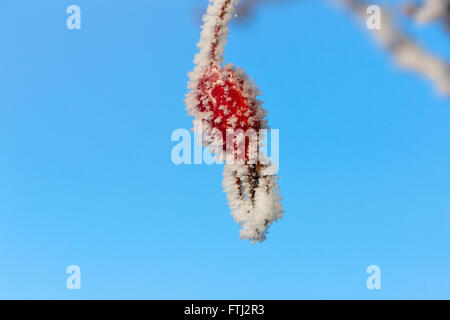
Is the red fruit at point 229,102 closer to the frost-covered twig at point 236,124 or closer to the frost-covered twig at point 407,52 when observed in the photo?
the frost-covered twig at point 236,124

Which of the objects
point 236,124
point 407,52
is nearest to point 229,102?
point 236,124

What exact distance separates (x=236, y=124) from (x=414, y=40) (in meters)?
0.47

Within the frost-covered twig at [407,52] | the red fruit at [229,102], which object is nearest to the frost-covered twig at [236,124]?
the red fruit at [229,102]

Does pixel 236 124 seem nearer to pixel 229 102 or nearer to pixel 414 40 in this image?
pixel 229 102

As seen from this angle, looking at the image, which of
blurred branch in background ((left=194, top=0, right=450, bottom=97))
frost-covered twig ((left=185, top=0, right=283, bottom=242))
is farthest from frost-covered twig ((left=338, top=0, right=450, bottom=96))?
frost-covered twig ((left=185, top=0, right=283, bottom=242))

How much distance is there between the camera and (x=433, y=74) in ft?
3.23

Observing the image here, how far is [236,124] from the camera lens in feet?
3.14

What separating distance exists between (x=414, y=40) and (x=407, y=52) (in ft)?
0.16

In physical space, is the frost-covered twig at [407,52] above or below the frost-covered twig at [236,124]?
above

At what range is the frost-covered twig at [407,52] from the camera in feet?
3.20

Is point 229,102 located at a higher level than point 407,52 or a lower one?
lower

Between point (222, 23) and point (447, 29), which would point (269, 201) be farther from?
point (447, 29)

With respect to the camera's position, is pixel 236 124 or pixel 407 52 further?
pixel 407 52

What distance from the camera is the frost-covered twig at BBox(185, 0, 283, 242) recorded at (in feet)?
3.14
